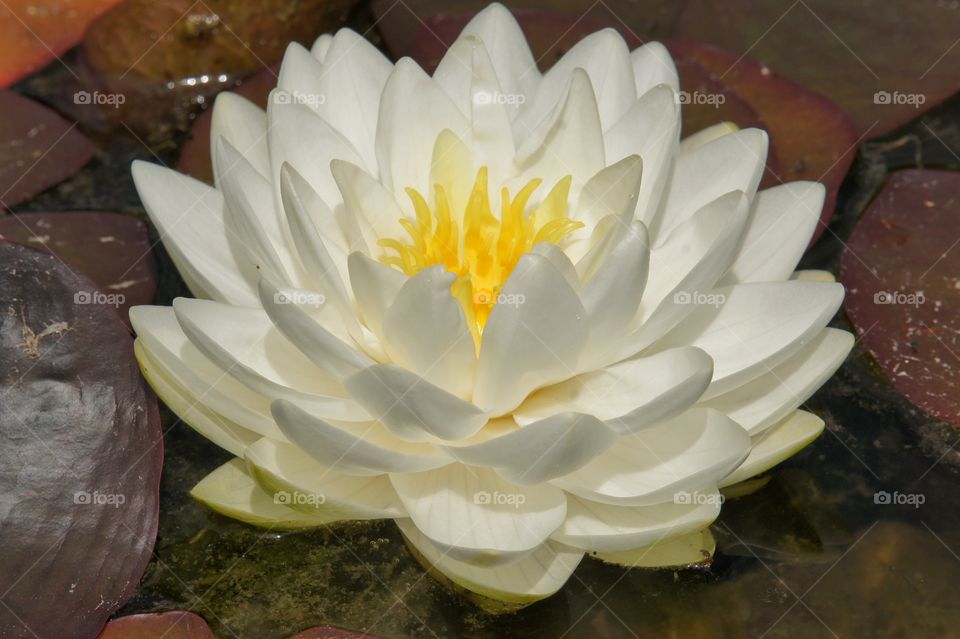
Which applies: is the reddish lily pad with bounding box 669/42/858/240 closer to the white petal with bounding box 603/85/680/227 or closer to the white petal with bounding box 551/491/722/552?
the white petal with bounding box 603/85/680/227

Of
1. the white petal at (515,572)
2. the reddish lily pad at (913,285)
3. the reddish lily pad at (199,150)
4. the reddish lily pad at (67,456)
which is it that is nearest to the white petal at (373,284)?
the white petal at (515,572)

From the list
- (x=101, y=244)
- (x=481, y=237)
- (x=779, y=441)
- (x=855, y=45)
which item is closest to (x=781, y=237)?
(x=779, y=441)

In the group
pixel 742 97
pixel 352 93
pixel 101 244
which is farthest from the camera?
pixel 742 97

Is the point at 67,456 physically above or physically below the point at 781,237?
below

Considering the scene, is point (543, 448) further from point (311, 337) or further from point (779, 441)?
point (779, 441)

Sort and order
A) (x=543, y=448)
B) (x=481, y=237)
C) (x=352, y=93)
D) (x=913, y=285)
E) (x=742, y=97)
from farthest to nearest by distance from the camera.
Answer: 1. (x=742, y=97)
2. (x=913, y=285)
3. (x=352, y=93)
4. (x=481, y=237)
5. (x=543, y=448)

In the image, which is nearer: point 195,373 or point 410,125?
point 195,373

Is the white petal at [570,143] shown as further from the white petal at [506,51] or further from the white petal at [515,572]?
the white petal at [515,572]

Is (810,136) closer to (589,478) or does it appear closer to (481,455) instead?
(589,478)
